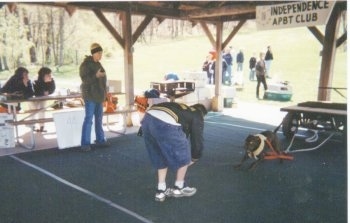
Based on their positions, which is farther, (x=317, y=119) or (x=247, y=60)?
(x=247, y=60)

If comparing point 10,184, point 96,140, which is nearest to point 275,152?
point 96,140

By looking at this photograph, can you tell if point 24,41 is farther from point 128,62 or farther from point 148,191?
point 148,191

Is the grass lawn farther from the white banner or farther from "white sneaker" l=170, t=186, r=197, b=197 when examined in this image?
"white sneaker" l=170, t=186, r=197, b=197

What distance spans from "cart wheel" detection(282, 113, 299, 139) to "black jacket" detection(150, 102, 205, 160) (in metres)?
4.03

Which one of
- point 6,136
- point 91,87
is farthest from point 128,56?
point 6,136

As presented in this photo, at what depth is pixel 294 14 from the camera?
706 centimetres

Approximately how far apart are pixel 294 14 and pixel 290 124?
2.13 m

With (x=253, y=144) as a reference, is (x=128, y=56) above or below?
above

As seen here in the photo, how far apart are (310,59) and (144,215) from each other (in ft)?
75.7

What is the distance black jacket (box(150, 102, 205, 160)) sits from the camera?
366cm

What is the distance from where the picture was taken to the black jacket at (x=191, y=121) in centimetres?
366

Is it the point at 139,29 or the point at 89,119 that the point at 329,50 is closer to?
the point at 139,29

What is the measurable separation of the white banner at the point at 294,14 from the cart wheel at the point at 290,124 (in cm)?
177

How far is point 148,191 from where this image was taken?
4473 mm
